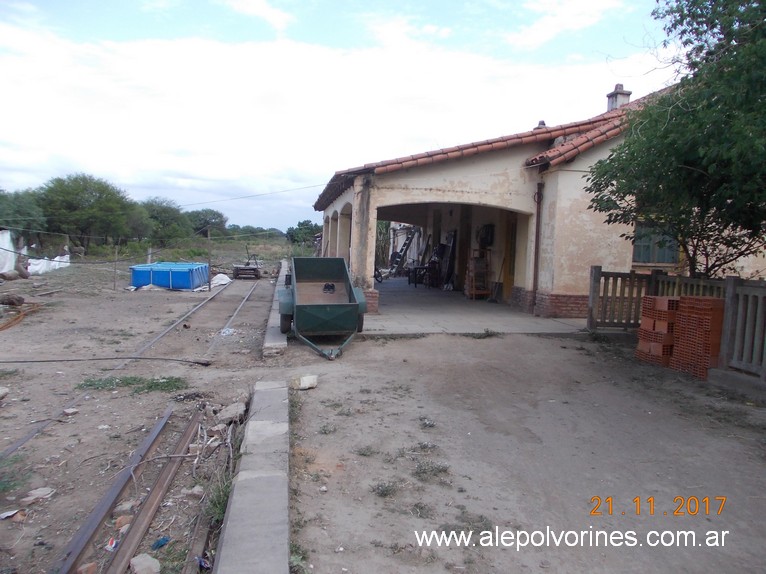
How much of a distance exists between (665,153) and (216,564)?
21.1 ft

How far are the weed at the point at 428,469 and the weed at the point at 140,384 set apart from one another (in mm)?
3973

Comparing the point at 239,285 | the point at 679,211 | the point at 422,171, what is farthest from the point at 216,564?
the point at 239,285

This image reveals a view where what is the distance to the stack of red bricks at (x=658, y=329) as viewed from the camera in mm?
8031

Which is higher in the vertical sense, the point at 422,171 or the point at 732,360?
the point at 422,171

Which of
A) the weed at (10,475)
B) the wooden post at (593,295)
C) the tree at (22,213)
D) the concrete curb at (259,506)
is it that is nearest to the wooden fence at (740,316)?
the wooden post at (593,295)

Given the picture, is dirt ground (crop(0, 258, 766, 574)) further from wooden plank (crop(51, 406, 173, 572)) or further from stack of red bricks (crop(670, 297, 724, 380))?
stack of red bricks (crop(670, 297, 724, 380))

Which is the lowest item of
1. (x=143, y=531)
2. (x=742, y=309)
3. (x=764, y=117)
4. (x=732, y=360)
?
(x=143, y=531)

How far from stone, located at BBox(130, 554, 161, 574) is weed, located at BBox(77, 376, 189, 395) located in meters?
4.03

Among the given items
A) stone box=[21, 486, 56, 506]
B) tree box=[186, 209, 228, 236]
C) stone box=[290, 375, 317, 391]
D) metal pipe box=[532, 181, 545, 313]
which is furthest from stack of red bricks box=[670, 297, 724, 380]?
tree box=[186, 209, 228, 236]

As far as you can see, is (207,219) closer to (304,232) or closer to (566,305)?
(304,232)

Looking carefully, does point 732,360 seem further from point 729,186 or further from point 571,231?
point 571,231

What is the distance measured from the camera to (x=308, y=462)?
184 inches

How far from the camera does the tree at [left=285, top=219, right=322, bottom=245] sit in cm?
5038

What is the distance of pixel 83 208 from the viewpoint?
41625 millimetres
